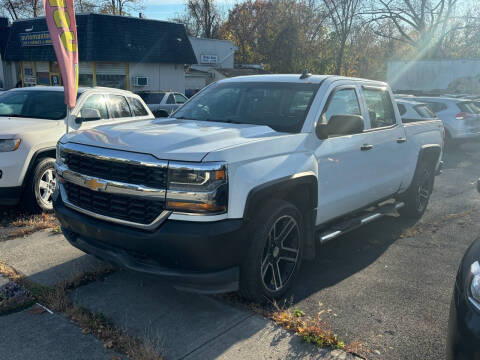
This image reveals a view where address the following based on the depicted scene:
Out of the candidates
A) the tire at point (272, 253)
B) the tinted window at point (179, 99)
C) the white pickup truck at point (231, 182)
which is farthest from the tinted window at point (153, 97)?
the tire at point (272, 253)

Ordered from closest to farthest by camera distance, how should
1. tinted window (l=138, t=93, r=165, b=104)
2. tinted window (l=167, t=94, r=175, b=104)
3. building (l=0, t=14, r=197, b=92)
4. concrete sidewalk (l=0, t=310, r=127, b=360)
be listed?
concrete sidewalk (l=0, t=310, r=127, b=360) → tinted window (l=138, t=93, r=165, b=104) → tinted window (l=167, t=94, r=175, b=104) → building (l=0, t=14, r=197, b=92)

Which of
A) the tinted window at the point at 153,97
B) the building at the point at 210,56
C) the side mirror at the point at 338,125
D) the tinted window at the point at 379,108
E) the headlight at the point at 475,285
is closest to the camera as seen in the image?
the headlight at the point at 475,285

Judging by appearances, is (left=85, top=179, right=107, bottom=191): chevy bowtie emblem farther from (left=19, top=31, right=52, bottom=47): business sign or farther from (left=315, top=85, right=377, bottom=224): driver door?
(left=19, top=31, right=52, bottom=47): business sign

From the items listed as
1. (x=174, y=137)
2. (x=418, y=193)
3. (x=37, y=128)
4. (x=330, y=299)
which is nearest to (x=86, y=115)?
(x=37, y=128)

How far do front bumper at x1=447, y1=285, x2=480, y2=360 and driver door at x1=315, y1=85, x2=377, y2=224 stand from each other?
6.15 ft

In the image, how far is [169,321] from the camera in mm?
3555

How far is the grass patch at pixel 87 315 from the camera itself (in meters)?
3.09

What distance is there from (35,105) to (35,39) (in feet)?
62.7

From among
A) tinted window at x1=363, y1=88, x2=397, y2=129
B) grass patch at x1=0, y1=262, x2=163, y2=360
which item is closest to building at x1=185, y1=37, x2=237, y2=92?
tinted window at x1=363, y1=88, x2=397, y2=129

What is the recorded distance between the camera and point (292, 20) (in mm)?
35906

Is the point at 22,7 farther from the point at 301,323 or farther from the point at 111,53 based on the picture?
the point at 301,323

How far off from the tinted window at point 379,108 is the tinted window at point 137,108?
419 cm

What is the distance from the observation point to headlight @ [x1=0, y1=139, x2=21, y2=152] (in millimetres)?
5613

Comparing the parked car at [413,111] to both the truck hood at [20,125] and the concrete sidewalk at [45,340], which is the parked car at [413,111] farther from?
the concrete sidewalk at [45,340]
